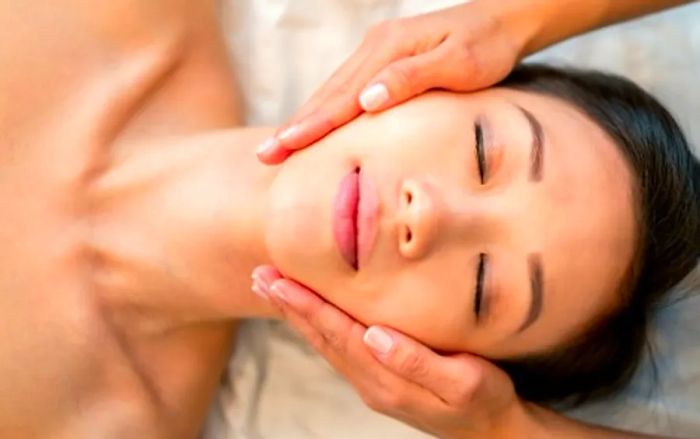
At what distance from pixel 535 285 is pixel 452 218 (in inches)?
4.5

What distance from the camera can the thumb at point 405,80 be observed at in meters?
1.10

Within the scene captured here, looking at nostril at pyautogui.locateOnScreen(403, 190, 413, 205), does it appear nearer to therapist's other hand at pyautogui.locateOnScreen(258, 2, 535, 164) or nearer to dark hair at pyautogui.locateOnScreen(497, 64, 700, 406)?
therapist's other hand at pyautogui.locateOnScreen(258, 2, 535, 164)

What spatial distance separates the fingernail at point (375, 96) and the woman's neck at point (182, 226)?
15 centimetres

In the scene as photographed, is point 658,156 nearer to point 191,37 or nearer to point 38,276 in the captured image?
point 191,37

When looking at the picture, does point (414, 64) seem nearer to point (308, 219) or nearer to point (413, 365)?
point (308, 219)

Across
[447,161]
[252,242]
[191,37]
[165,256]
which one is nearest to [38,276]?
[165,256]

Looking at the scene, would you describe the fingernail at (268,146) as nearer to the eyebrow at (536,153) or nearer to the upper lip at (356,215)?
the upper lip at (356,215)

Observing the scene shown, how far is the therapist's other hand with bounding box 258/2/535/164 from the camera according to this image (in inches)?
43.9

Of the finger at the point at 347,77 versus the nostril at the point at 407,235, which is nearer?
the nostril at the point at 407,235

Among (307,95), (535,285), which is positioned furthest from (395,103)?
(307,95)

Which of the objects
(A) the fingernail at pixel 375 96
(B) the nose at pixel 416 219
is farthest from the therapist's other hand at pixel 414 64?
(B) the nose at pixel 416 219

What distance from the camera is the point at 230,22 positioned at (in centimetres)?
147

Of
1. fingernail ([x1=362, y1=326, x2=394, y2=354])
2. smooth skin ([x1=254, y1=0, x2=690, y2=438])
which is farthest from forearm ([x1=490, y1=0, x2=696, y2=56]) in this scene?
fingernail ([x1=362, y1=326, x2=394, y2=354])

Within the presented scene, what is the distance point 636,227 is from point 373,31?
352 millimetres
